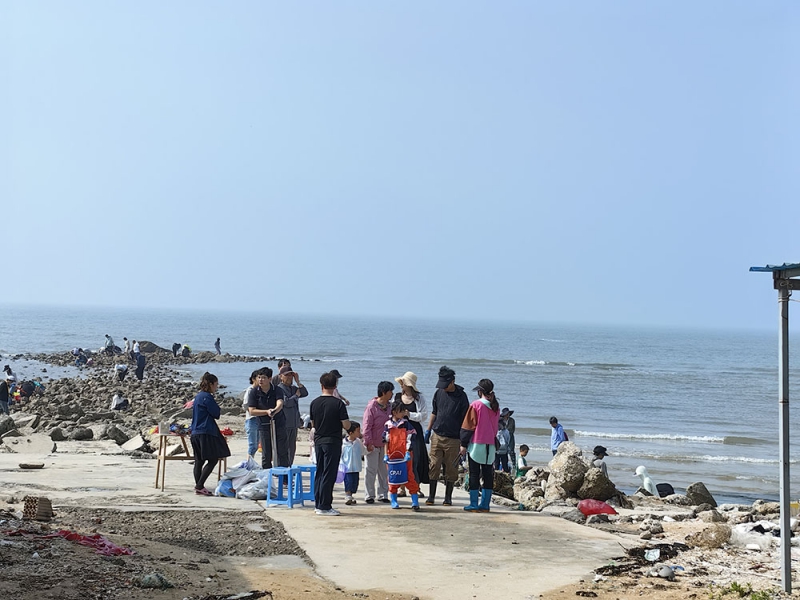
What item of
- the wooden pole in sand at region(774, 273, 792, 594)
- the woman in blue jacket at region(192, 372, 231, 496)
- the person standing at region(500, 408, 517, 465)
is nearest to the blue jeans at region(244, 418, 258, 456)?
the woman in blue jacket at region(192, 372, 231, 496)

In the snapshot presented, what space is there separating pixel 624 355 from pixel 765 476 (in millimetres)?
76038

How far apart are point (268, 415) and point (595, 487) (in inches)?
215

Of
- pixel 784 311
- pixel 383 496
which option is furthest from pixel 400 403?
pixel 784 311

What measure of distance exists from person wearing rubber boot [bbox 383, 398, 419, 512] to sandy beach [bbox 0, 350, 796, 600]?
0.94ft

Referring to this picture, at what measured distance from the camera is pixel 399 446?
35.4 feet

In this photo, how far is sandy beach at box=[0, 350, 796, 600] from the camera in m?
7.06

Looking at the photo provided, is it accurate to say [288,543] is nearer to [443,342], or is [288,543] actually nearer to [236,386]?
[236,386]

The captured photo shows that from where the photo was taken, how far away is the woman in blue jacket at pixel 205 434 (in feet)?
37.2

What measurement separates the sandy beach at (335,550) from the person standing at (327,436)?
0.26 metres

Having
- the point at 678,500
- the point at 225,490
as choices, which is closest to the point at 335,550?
the point at 225,490

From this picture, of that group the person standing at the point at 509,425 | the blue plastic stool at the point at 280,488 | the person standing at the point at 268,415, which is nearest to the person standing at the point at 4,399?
the person standing at the point at 509,425

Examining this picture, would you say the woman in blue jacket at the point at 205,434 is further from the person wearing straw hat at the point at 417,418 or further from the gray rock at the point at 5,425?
the gray rock at the point at 5,425

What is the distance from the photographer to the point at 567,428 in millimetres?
32531

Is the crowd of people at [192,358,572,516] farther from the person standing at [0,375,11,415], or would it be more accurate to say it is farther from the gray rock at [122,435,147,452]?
the person standing at [0,375,11,415]
